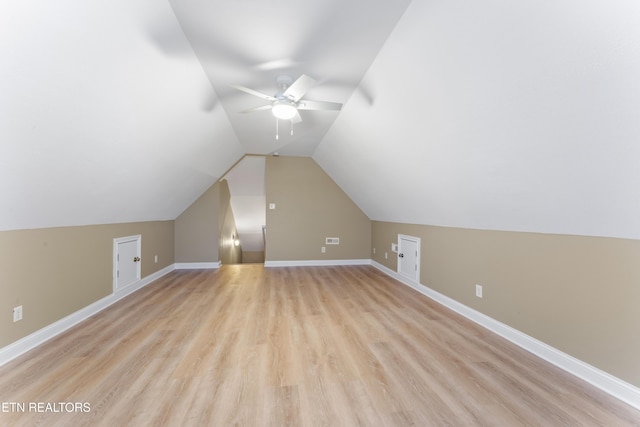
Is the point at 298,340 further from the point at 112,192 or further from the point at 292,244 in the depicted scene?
the point at 292,244

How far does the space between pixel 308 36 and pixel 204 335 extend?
279 centimetres

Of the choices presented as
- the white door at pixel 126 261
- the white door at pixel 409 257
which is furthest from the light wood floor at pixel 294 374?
the white door at pixel 409 257

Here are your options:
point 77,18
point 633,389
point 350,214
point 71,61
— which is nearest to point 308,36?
point 77,18

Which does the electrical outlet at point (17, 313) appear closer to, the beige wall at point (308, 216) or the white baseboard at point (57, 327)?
the white baseboard at point (57, 327)

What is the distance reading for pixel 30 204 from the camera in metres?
2.00

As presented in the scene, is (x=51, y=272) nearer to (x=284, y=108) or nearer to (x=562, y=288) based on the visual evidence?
(x=284, y=108)

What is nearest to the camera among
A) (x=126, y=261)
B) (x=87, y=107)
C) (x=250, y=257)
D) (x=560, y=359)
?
(x=87, y=107)

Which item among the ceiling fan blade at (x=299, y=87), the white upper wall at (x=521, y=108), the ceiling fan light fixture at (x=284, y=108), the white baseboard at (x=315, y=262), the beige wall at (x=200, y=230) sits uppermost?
the ceiling fan blade at (x=299, y=87)

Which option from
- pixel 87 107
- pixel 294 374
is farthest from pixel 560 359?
pixel 87 107

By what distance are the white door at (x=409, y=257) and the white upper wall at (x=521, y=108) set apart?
1.17 metres

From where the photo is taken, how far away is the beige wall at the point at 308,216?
216 inches

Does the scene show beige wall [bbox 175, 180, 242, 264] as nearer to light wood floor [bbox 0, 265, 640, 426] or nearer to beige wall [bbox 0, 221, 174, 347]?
beige wall [bbox 0, 221, 174, 347]

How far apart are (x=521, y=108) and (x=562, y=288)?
1.47 metres

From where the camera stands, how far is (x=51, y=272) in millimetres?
2369
